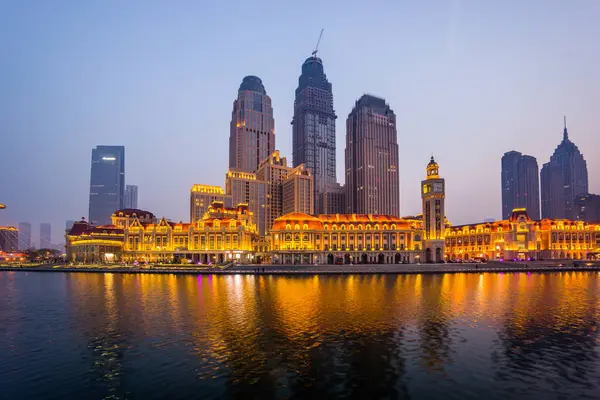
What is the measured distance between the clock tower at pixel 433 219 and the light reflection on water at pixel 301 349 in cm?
12159

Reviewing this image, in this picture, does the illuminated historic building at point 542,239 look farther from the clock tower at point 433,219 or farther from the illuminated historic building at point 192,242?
the illuminated historic building at point 192,242

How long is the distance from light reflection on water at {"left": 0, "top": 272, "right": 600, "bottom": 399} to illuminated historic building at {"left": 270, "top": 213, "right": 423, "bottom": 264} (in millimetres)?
113296

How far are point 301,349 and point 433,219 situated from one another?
161 meters

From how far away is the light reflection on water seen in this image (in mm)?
25172

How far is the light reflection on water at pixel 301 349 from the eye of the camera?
25.2 meters

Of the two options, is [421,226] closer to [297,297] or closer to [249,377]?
[297,297]

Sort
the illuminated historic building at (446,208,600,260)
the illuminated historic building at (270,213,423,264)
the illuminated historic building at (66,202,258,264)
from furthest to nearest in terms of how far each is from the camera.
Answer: the illuminated historic building at (446,208,600,260) < the illuminated historic building at (66,202,258,264) < the illuminated historic building at (270,213,423,264)

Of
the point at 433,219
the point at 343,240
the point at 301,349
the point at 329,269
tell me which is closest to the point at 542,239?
the point at 433,219

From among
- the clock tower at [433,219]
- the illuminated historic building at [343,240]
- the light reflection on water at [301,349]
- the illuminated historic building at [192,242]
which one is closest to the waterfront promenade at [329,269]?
the clock tower at [433,219]

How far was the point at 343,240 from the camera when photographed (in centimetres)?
17900

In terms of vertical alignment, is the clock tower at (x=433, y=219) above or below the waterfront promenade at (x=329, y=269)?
above

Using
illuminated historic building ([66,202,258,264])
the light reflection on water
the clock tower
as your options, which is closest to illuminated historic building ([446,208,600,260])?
the clock tower

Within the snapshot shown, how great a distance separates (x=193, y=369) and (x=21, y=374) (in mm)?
11446

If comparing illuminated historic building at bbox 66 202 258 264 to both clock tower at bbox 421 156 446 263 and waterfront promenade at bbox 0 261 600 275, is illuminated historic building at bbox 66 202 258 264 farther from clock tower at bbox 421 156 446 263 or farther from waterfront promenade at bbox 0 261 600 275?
clock tower at bbox 421 156 446 263
